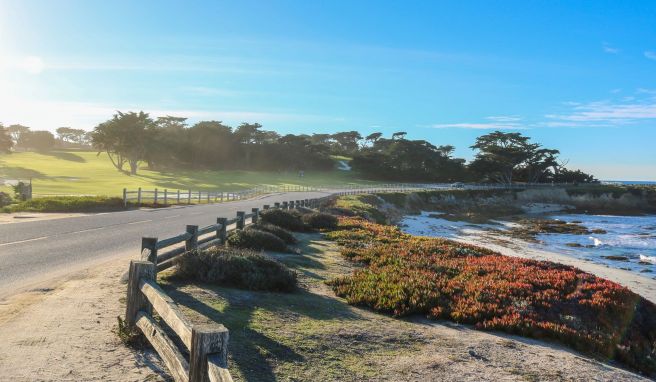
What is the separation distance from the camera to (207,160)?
105m

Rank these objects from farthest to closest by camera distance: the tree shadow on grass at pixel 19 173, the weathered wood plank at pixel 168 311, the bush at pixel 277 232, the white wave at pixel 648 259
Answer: the tree shadow on grass at pixel 19 173
the white wave at pixel 648 259
the bush at pixel 277 232
the weathered wood plank at pixel 168 311

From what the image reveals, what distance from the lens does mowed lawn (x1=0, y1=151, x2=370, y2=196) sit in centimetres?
6322

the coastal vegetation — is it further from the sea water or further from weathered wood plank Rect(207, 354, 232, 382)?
weathered wood plank Rect(207, 354, 232, 382)

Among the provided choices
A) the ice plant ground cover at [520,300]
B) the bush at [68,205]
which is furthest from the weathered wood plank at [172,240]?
the bush at [68,205]

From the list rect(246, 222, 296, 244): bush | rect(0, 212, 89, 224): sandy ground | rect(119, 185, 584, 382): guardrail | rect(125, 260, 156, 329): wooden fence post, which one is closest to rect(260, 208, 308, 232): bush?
rect(246, 222, 296, 244): bush

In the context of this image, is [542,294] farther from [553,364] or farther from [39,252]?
[39,252]

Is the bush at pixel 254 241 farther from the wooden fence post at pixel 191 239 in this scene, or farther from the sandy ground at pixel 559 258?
the sandy ground at pixel 559 258

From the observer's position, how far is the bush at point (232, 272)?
9328mm

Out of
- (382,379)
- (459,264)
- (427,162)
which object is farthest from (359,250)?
(427,162)

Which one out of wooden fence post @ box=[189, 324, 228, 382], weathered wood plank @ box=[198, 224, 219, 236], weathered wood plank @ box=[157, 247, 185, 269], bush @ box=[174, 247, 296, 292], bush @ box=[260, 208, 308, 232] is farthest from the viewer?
bush @ box=[260, 208, 308, 232]

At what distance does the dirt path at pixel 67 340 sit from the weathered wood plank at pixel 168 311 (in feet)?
2.64

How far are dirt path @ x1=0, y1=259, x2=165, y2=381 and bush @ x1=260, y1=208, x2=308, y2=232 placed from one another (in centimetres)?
1126

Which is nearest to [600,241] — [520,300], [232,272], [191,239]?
[520,300]

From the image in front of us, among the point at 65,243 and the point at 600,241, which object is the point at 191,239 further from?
the point at 600,241
